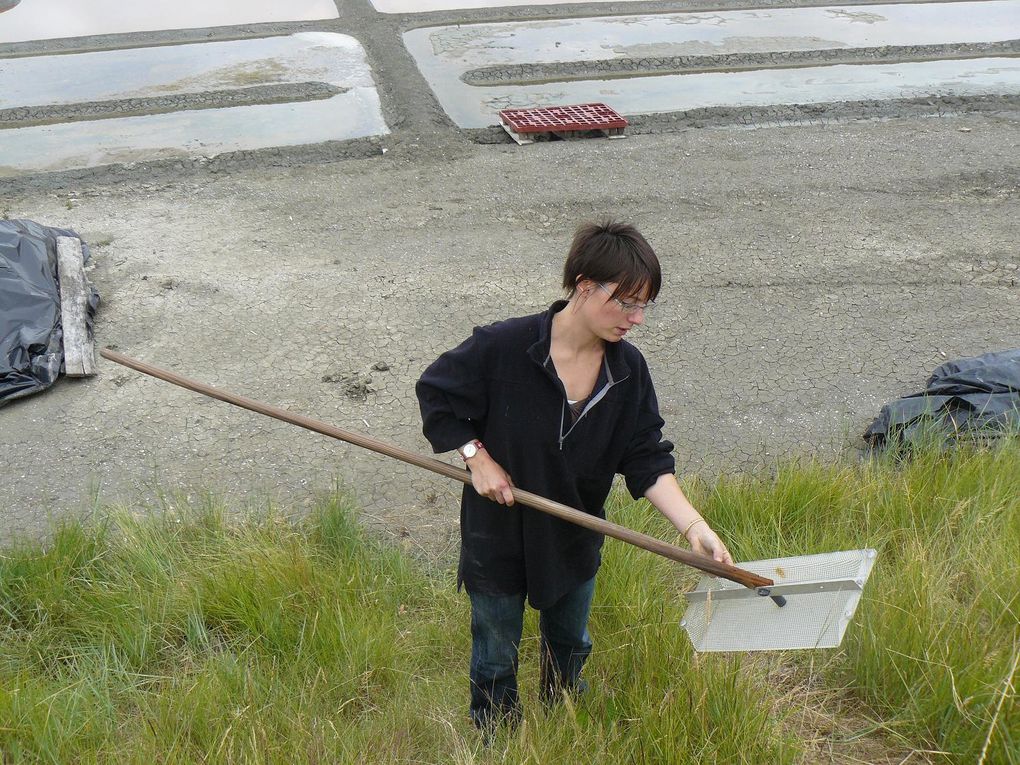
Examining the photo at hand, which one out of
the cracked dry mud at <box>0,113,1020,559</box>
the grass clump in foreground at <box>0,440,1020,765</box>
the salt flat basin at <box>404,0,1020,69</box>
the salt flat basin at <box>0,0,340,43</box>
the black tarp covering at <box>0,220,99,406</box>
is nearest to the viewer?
the grass clump in foreground at <box>0,440,1020,765</box>

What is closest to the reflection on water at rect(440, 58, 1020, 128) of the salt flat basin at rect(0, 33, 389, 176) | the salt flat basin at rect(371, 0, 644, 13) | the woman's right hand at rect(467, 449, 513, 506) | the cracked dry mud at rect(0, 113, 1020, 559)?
the cracked dry mud at rect(0, 113, 1020, 559)

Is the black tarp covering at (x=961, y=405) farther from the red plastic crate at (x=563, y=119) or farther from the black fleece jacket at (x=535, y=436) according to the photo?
the red plastic crate at (x=563, y=119)

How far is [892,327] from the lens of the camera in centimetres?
472

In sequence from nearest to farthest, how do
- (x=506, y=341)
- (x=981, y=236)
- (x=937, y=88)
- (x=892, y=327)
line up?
1. (x=506, y=341)
2. (x=892, y=327)
3. (x=981, y=236)
4. (x=937, y=88)

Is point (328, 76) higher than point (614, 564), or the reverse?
point (328, 76)

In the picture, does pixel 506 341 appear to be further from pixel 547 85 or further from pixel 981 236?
pixel 547 85

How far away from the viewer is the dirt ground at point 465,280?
12.8 feet

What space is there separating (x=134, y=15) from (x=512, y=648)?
34.7 feet

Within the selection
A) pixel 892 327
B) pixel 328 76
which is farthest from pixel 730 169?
pixel 328 76

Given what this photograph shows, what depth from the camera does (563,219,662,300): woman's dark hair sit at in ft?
6.28

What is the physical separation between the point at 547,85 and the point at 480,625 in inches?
279

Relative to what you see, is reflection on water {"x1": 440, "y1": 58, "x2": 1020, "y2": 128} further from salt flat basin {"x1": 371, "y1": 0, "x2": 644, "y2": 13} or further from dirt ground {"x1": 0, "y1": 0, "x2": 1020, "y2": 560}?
salt flat basin {"x1": 371, "y1": 0, "x2": 644, "y2": 13}

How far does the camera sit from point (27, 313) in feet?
14.4

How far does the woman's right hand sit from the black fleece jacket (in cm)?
5
